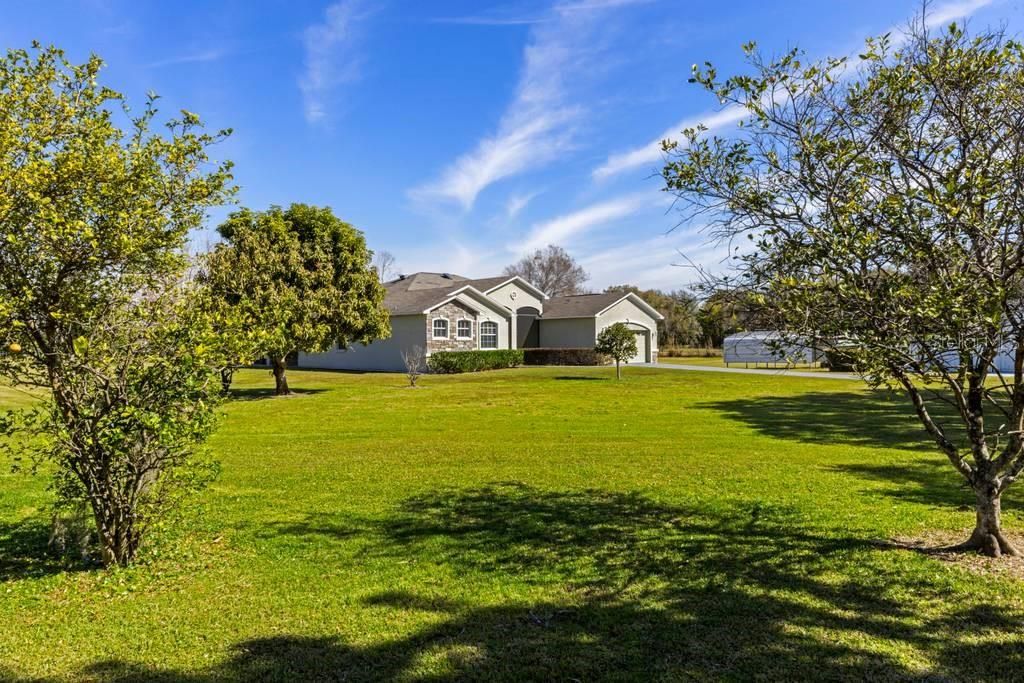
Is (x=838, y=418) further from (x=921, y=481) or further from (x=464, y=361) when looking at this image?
(x=464, y=361)

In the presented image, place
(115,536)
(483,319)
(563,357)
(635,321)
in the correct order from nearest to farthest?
(115,536), (483,319), (563,357), (635,321)

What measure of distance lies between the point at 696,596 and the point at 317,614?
269 centimetres

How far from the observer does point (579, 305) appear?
37.4m

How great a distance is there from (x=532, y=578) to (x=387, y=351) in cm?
2830

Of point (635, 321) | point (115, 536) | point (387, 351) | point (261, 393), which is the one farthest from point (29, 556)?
point (635, 321)

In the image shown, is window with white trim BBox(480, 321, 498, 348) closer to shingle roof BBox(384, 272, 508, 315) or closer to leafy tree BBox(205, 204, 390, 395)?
shingle roof BBox(384, 272, 508, 315)

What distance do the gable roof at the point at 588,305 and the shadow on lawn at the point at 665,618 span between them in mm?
29577

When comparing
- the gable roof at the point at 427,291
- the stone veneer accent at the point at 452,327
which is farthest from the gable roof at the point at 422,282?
the stone veneer accent at the point at 452,327

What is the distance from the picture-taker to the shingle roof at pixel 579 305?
3559 centimetres

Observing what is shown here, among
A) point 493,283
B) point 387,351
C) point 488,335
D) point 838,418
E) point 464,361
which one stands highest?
point 493,283

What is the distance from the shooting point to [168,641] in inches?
A: 149

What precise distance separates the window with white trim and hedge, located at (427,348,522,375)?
1983 mm

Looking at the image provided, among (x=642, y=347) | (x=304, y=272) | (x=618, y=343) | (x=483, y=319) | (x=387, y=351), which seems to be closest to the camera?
(x=304, y=272)

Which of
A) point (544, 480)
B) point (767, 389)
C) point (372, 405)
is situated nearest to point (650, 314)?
point (767, 389)
